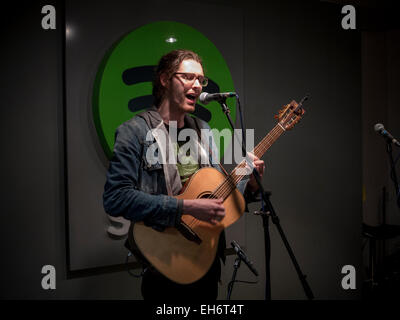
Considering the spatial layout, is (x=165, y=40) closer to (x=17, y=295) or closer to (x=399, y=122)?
(x=17, y=295)

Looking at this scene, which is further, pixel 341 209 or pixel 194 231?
pixel 341 209

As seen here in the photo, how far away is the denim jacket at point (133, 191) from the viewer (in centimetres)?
149

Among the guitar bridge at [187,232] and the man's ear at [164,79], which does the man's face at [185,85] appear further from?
the guitar bridge at [187,232]

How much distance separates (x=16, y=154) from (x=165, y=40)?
1289 millimetres

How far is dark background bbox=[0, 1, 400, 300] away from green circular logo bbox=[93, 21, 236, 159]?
24 cm

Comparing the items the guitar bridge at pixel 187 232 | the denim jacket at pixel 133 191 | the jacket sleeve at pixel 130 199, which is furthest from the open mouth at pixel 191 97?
the guitar bridge at pixel 187 232

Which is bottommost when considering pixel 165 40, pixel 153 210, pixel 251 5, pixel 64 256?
pixel 64 256

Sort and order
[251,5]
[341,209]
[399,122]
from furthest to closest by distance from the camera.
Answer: [399,122], [341,209], [251,5]

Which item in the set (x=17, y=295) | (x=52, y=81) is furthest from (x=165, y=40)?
(x=17, y=295)

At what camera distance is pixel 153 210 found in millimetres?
1493

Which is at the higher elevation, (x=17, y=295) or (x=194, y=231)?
(x=194, y=231)
